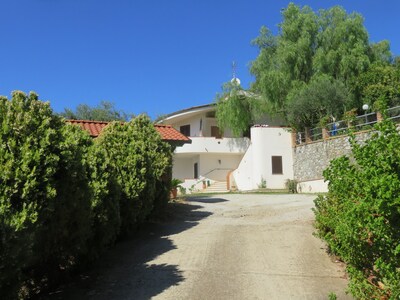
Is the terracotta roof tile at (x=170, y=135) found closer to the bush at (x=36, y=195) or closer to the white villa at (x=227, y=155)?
the bush at (x=36, y=195)

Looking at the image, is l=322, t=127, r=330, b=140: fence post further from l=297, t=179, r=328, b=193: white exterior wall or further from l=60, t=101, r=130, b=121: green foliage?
l=60, t=101, r=130, b=121: green foliage

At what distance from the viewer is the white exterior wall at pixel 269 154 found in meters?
29.4

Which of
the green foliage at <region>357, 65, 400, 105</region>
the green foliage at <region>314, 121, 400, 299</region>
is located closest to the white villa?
the green foliage at <region>357, 65, 400, 105</region>

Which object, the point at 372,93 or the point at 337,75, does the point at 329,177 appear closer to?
the point at 372,93

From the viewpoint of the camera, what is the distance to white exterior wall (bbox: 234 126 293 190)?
96.3ft

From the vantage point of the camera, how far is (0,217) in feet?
12.6

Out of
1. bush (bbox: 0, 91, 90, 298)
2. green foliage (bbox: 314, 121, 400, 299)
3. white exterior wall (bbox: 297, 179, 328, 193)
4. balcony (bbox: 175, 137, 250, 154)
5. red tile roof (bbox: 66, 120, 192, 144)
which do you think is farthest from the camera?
balcony (bbox: 175, 137, 250, 154)

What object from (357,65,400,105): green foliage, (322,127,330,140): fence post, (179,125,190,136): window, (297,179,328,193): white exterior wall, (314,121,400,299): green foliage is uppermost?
(357,65,400,105): green foliage

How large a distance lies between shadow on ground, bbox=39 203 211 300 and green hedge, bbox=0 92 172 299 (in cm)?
34

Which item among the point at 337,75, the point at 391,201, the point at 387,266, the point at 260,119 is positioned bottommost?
the point at 387,266

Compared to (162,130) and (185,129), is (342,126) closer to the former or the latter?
(162,130)

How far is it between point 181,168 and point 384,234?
3345 cm

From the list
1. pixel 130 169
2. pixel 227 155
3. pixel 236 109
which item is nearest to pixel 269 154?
pixel 236 109

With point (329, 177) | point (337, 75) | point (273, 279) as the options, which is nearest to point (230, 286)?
point (273, 279)
